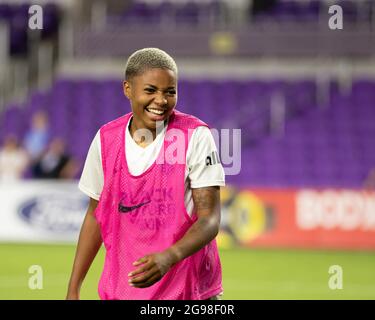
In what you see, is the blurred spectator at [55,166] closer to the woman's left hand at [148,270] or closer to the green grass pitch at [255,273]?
the green grass pitch at [255,273]

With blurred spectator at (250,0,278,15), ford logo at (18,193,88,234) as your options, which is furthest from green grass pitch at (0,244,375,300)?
blurred spectator at (250,0,278,15)

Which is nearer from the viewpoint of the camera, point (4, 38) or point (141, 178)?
point (141, 178)

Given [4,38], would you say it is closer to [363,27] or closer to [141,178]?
[363,27]

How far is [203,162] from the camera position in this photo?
4.23 metres

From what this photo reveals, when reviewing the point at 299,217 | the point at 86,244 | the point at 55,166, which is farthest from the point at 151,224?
the point at 55,166

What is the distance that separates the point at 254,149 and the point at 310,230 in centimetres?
441

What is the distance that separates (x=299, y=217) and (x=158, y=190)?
1127 centimetres

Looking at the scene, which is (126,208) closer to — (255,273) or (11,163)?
(255,273)

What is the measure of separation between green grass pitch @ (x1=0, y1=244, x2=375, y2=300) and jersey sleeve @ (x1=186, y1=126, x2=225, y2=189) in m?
4.97

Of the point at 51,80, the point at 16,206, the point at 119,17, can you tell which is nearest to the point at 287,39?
the point at 119,17

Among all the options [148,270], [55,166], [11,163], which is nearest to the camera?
[148,270]

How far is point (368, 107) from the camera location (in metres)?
20.1

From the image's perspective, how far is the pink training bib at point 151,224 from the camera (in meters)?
4.24
